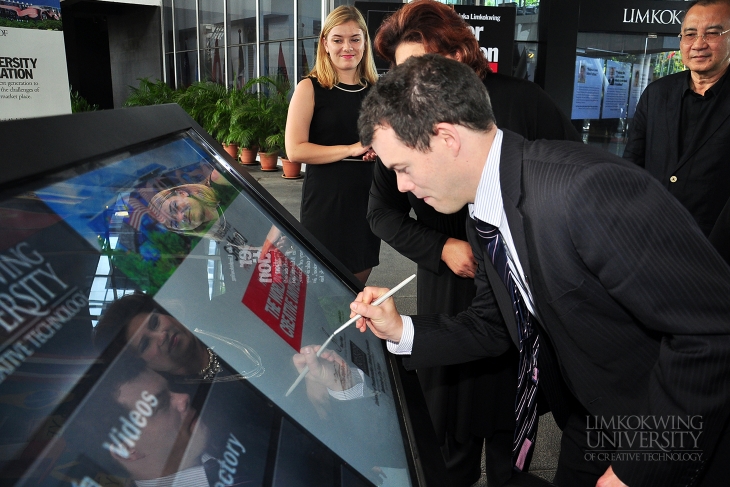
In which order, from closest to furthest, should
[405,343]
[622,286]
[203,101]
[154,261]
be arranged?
[154,261] → [622,286] → [405,343] → [203,101]

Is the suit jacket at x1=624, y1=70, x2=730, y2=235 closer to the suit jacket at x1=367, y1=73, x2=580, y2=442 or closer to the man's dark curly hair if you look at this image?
the suit jacket at x1=367, y1=73, x2=580, y2=442

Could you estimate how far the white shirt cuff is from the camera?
4.54 ft

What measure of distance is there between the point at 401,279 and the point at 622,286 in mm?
3982

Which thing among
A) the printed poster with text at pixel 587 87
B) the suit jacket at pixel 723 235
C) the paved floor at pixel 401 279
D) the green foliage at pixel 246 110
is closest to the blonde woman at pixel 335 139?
the paved floor at pixel 401 279

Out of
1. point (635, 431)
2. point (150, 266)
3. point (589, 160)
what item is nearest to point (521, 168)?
point (589, 160)

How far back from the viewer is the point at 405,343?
1412 mm

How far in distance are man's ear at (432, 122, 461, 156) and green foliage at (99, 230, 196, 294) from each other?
0.50m

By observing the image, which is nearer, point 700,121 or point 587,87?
point 700,121

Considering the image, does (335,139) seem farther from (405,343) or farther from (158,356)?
(158,356)

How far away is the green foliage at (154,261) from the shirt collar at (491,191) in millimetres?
593

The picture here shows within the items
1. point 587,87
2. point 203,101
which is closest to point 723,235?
point 587,87

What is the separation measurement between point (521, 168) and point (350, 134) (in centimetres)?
176

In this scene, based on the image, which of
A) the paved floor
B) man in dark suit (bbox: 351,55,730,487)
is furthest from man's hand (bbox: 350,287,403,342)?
the paved floor

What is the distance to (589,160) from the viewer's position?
3.52 feet
